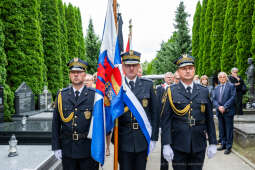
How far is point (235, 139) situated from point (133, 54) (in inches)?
210

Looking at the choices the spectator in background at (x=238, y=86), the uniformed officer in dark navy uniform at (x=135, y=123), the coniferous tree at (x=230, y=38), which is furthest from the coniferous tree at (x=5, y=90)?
the coniferous tree at (x=230, y=38)

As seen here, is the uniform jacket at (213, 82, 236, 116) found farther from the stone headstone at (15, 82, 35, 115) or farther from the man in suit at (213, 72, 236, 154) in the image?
Answer: the stone headstone at (15, 82, 35, 115)

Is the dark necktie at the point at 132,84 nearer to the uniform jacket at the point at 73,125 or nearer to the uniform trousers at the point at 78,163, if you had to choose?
the uniform jacket at the point at 73,125

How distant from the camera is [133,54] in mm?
3225

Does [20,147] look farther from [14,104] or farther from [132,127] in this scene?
[14,104]

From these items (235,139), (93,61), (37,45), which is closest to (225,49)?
(235,139)

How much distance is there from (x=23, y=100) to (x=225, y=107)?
9.25 meters

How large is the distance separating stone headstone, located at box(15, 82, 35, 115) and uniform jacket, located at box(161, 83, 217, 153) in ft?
30.8

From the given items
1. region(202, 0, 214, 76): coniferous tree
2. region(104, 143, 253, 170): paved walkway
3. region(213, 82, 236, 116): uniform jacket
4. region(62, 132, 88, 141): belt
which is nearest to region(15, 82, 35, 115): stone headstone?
region(104, 143, 253, 170): paved walkway

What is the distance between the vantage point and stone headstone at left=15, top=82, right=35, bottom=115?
1058 cm

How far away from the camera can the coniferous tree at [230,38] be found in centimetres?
1675

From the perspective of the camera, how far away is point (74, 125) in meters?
3.03

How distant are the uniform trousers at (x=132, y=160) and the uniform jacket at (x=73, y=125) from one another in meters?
0.48

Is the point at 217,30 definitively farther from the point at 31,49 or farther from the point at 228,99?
the point at 228,99
